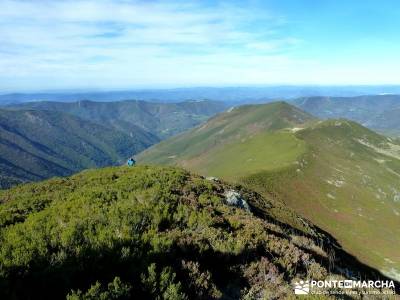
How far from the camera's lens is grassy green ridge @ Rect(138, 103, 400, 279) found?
2923 inches

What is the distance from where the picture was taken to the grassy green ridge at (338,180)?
74.2m

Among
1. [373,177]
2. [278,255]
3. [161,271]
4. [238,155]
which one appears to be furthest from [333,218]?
[238,155]

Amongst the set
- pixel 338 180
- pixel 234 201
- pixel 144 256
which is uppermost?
pixel 144 256

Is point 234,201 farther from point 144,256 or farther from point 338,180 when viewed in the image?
point 338,180

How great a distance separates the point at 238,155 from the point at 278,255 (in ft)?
500

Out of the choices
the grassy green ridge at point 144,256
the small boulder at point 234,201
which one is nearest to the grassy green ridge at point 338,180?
the small boulder at point 234,201

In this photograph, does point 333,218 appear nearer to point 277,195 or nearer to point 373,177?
point 277,195

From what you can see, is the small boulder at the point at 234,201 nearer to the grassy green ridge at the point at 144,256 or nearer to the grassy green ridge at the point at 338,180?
the grassy green ridge at the point at 144,256

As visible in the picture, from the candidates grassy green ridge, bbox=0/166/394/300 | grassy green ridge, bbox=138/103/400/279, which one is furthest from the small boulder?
grassy green ridge, bbox=138/103/400/279

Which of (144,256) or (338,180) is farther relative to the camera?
(338,180)

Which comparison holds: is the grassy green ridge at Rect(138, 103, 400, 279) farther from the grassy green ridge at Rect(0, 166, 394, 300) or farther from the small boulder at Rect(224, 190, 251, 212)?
the grassy green ridge at Rect(0, 166, 394, 300)

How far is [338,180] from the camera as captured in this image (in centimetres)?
10512

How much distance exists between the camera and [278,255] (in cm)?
1455

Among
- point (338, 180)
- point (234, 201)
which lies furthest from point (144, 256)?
point (338, 180)
